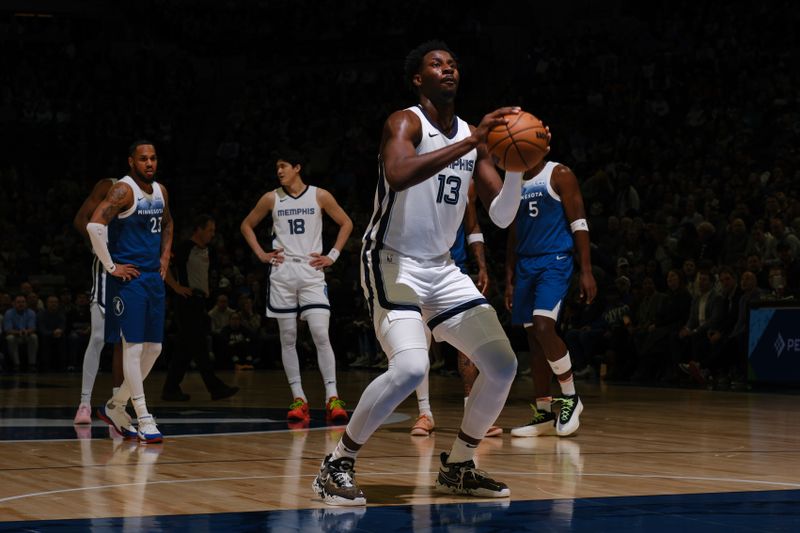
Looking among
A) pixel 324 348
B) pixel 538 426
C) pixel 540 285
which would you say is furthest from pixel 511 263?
pixel 324 348

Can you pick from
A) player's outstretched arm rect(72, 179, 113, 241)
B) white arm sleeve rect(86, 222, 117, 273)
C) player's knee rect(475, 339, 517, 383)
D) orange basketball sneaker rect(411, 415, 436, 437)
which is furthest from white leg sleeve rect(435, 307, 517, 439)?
player's outstretched arm rect(72, 179, 113, 241)

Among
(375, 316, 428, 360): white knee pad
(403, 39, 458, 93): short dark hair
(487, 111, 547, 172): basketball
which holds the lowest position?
(375, 316, 428, 360): white knee pad

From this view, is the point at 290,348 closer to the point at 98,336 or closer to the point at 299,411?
the point at 299,411

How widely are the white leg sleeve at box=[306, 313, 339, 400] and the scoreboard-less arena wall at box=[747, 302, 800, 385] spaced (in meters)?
5.59

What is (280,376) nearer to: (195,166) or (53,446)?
(53,446)

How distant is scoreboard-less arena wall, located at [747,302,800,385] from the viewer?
41.7ft

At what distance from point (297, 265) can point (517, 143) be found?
4690 millimetres

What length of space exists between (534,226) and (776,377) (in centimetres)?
587

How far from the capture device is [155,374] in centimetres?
1666

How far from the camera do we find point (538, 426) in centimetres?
807

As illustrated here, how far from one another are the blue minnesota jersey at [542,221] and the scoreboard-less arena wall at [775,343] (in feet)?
17.5

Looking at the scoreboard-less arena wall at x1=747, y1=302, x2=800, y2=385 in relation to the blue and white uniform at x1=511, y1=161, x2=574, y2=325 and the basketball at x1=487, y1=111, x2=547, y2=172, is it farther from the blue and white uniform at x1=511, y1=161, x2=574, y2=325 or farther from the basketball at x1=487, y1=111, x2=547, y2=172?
the basketball at x1=487, y1=111, x2=547, y2=172

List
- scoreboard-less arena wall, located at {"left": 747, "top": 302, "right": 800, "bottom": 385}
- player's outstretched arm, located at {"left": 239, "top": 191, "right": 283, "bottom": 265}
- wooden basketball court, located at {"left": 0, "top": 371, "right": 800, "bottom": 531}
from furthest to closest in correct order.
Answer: scoreboard-less arena wall, located at {"left": 747, "top": 302, "right": 800, "bottom": 385} → player's outstretched arm, located at {"left": 239, "top": 191, "right": 283, "bottom": 265} → wooden basketball court, located at {"left": 0, "top": 371, "right": 800, "bottom": 531}

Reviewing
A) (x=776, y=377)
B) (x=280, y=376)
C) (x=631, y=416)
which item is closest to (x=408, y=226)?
(x=631, y=416)
